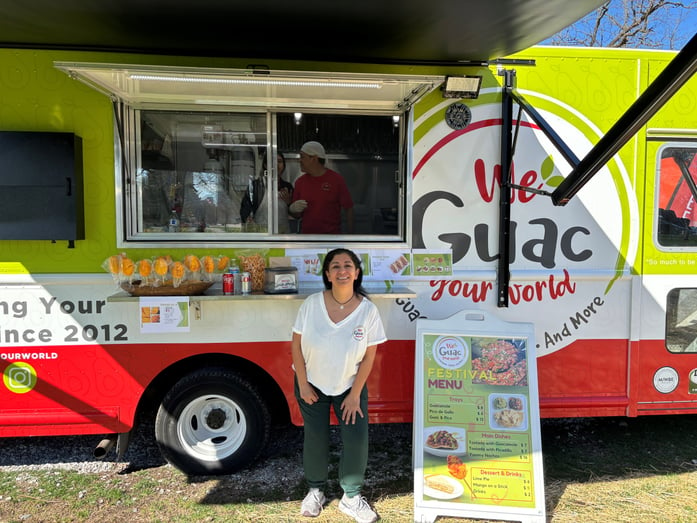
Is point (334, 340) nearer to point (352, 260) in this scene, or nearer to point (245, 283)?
point (352, 260)

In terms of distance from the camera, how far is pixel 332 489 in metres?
3.16

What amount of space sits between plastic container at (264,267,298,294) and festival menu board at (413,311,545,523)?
2.82ft

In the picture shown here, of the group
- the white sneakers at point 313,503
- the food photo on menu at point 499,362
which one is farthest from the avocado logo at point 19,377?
the food photo on menu at point 499,362

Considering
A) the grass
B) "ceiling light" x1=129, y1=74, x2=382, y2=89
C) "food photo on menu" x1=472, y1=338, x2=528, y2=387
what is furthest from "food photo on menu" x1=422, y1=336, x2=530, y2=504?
"ceiling light" x1=129, y1=74, x2=382, y2=89

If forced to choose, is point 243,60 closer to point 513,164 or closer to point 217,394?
point 513,164

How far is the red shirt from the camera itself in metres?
3.44

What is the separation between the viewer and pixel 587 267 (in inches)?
132

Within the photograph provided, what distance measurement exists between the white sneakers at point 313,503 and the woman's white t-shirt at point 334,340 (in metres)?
0.65

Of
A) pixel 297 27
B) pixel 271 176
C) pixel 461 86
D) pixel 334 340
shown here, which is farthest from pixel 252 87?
pixel 334 340

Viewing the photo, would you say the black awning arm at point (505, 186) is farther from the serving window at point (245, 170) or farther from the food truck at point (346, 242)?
the serving window at point (245, 170)

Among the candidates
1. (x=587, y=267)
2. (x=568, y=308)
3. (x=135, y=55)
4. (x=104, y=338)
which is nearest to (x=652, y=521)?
(x=568, y=308)

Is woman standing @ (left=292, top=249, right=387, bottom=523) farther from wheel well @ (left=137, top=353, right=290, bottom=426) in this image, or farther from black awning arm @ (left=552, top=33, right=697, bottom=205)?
black awning arm @ (left=552, top=33, right=697, bottom=205)

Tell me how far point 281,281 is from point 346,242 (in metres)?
0.53

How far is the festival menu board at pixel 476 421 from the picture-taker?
2.84 metres
